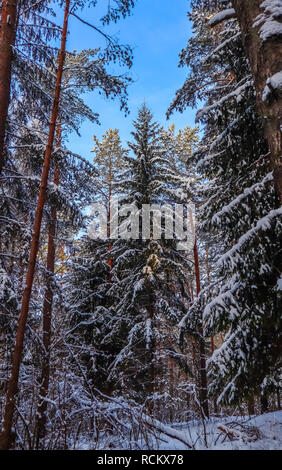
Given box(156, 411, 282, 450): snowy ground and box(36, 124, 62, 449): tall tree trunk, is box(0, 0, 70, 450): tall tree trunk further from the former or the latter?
box(156, 411, 282, 450): snowy ground

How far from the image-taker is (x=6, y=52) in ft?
17.9

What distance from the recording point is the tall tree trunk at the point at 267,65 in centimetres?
274

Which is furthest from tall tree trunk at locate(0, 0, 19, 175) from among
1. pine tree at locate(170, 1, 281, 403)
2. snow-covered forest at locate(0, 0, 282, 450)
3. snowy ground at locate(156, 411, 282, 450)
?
snowy ground at locate(156, 411, 282, 450)

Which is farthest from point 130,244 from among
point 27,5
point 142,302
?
point 27,5

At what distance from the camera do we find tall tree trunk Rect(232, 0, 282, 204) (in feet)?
8.98

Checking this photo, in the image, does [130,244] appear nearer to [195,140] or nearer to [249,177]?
[249,177]

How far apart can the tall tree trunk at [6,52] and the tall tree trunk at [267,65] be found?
4440mm

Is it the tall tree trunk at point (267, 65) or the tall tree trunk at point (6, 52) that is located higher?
the tall tree trunk at point (6, 52)

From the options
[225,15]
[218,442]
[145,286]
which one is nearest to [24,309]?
[218,442]

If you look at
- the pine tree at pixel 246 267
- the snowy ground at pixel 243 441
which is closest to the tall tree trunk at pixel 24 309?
the snowy ground at pixel 243 441

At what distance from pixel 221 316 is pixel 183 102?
5918 mm

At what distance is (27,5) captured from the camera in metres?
6.08

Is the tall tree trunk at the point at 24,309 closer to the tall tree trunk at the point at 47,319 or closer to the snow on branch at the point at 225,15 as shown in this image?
the tall tree trunk at the point at 47,319

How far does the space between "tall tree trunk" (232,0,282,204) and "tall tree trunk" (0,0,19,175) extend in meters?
4.44
